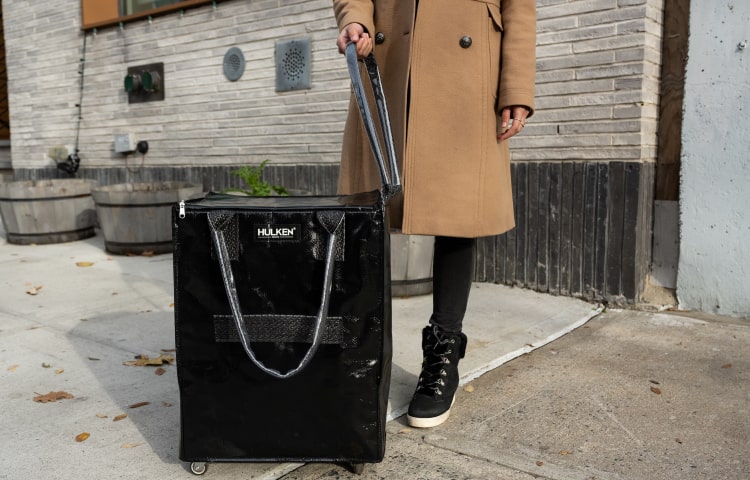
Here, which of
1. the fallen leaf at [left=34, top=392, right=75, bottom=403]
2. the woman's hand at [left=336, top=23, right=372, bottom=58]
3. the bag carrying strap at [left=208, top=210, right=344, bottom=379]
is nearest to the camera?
the bag carrying strap at [left=208, top=210, right=344, bottom=379]

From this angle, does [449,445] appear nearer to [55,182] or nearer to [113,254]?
[113,254]

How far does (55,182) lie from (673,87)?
18.9 ft

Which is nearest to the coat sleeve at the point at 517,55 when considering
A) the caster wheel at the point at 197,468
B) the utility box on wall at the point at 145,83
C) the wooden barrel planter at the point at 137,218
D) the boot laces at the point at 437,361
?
the boot laces at the point at 437,361

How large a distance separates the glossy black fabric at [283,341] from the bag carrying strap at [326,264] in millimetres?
25

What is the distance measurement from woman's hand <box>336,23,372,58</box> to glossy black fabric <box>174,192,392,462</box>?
52 centimetres

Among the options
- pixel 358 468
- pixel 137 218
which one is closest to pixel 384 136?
pixel 358 468

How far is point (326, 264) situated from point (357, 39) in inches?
31.0

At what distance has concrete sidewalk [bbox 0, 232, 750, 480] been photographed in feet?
7.14

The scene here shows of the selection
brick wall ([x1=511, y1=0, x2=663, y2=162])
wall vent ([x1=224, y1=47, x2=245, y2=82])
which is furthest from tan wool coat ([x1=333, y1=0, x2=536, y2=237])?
wall vent ([x1=224, y1=47, x2=245, y2=82])

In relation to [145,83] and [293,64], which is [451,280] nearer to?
[293,64]

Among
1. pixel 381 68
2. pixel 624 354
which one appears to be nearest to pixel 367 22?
pixel 381 68

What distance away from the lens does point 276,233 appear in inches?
74.8

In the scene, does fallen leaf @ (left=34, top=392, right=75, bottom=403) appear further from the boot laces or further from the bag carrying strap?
the boot laces

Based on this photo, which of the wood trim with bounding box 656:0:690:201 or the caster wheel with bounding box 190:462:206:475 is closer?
the caster wheel with bounding box 190:462:206:475
